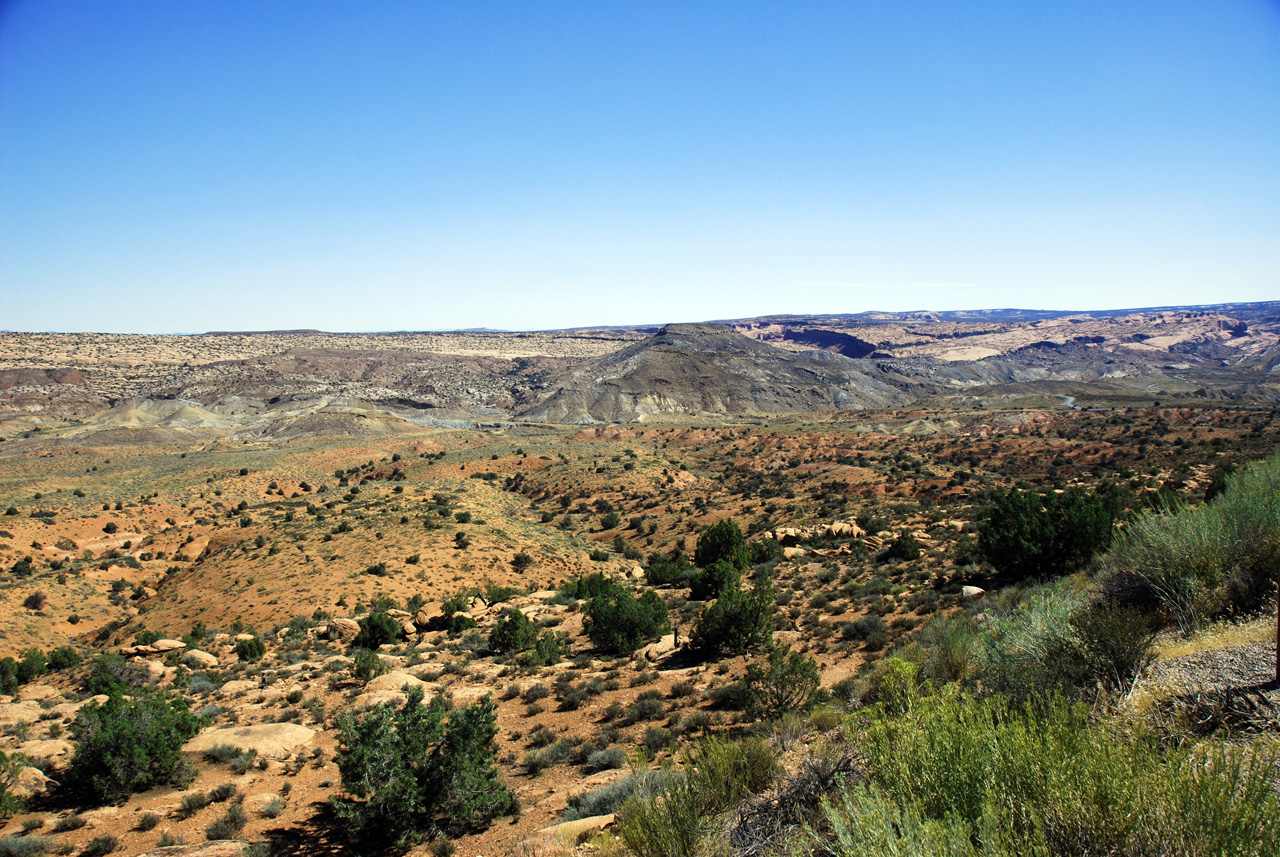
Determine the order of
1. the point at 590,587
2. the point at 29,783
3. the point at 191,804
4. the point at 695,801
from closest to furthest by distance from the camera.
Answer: the point at 695,801
the point at 191,804
the point at 29,783
the point at 590,587

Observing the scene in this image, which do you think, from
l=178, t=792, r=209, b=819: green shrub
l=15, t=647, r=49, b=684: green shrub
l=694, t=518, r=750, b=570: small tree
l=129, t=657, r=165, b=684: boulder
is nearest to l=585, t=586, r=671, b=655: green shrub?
l=694, t=518, r=750, b=570: small tree

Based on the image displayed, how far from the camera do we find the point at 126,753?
9641 millimetres

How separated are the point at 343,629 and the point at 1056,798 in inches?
804

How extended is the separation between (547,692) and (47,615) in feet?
79.0

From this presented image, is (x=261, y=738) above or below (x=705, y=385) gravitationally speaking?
below

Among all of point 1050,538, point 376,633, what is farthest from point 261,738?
point 1050,538

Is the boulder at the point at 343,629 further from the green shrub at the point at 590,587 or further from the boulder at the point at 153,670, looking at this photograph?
the green shrub at the point at 590,587

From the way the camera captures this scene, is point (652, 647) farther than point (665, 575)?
No

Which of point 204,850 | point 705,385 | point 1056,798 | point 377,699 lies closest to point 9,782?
point 204,850

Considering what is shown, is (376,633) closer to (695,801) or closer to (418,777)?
(418,777)

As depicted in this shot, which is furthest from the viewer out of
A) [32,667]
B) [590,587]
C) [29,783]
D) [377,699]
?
[590,587]

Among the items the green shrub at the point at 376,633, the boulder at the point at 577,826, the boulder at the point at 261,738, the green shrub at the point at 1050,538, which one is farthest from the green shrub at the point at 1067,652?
the green shrub at the point at 376,633

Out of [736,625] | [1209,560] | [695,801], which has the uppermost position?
[1209,560]

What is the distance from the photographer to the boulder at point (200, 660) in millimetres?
17484
